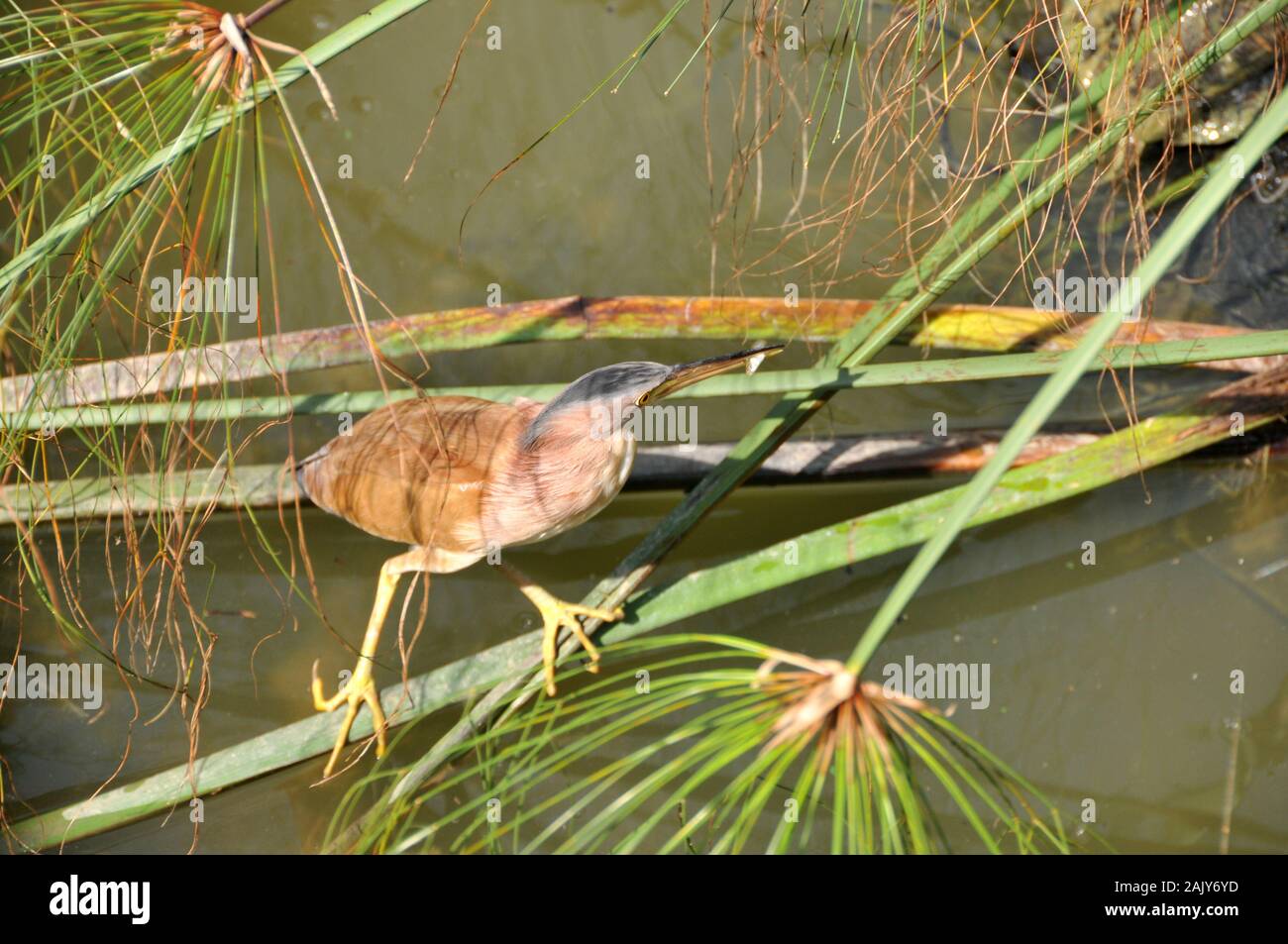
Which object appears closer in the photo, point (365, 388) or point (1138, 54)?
point (1138, 54)

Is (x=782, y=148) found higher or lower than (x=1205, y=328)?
higher

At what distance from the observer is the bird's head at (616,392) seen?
1.97m

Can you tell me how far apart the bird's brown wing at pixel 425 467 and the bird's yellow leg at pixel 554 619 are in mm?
236

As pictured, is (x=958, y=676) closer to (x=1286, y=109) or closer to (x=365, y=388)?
(x=365, y=388)

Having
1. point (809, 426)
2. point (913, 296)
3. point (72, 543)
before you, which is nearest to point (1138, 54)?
point (913, 296)

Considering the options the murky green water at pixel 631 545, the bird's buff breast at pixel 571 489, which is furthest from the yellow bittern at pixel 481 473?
the murky green water at pixel 631 545

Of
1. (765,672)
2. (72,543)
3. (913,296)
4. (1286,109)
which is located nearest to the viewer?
(1286,109)

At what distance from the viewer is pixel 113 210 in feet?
5.60

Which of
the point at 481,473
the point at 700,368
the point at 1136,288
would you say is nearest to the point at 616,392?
the point at 700,368

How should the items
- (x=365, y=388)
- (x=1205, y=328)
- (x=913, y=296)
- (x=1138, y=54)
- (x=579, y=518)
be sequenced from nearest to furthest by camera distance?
(x=1138, y=54) → (x=913, y=296) → (x=579, y=518) → (x=1205, y=328) → (x=365, y=388)

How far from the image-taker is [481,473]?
2.34m

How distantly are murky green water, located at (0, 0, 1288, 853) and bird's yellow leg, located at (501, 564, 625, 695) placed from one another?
55cm

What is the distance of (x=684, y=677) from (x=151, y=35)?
1357mm

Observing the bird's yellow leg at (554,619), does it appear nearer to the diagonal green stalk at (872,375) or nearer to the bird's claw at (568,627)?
the bird's claw at (568,627)
